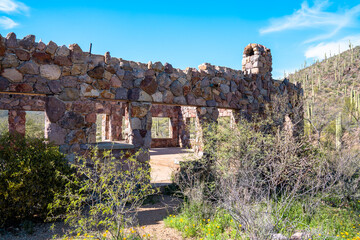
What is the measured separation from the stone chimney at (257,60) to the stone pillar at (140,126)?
404cm

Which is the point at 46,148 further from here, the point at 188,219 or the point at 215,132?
the point at 215,132

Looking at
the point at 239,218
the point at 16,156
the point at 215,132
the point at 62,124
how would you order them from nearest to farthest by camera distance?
the point at 239,218 → the point at 16,156 → the point at 62,124 → the point at 215,132

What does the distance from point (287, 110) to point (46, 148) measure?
7244 mm

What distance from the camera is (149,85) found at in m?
6.39

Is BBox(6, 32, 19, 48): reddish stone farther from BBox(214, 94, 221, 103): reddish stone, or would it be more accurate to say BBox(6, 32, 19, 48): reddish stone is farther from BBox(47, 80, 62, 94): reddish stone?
BBox(214, 94, 221, 103): reddish stone

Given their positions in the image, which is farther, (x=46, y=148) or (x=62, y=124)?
(x=62, y=124)

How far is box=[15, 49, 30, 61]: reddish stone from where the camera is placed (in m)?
5.08

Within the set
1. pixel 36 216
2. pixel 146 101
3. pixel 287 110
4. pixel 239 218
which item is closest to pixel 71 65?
pixel 146 101

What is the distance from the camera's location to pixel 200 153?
7.27 metres

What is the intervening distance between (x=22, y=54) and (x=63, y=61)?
2.40 ft

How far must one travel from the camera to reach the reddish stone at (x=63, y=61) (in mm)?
5473

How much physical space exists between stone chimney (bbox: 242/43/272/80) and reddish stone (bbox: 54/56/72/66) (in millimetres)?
5490

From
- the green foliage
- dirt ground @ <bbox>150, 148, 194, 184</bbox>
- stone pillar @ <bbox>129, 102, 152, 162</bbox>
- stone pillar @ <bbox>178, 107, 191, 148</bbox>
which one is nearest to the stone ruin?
stone pillar @ <bbox>129, 102, 152, 162</bbox>

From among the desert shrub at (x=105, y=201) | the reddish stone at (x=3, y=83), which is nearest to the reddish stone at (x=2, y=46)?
the reddish stone at (x=3, y=83)
